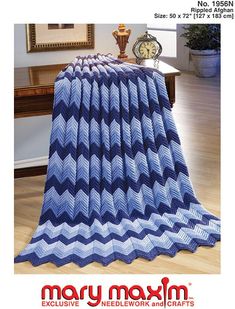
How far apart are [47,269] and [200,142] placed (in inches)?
78.4

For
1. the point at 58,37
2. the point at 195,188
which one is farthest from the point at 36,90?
the point at 195,188

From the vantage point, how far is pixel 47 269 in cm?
257

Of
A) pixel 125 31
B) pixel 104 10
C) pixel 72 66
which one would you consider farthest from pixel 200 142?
pixel 104 10

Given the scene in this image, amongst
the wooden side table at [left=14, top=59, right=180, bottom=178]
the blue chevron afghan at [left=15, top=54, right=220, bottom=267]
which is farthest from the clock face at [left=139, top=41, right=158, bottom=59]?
the blue chevron afghan at [left=15, top=54, right=220, bottom=267]

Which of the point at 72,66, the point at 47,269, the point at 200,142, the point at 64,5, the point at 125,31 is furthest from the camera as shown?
the point at 200,142

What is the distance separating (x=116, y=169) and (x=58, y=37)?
91 centimetres

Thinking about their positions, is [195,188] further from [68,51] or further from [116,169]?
[68,51]

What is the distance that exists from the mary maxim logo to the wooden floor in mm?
488

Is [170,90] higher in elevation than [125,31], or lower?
lower

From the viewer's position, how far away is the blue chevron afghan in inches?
110

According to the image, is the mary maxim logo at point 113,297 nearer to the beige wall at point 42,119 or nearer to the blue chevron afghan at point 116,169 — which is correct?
the blue chevron afghan at point 116,169

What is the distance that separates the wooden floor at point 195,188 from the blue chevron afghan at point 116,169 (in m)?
0.11

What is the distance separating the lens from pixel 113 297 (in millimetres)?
2033
